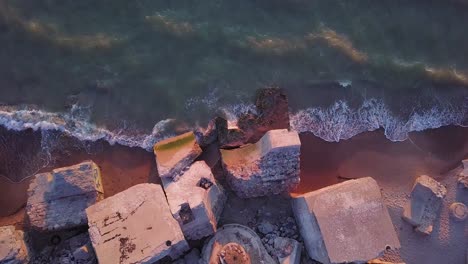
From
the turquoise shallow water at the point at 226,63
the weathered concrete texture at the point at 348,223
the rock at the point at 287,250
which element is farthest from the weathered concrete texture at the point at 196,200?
the weathered concrete texture at the point at 348,223

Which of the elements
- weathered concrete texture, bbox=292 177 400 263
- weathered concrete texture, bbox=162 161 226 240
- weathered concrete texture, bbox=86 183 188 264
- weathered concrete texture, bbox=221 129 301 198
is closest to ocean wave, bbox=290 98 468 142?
weathered concrete texture, bbox=221 129 301 198

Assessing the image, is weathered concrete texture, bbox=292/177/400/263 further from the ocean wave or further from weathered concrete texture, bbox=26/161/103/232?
weathered concrete texture, bbox=26/161/103/232

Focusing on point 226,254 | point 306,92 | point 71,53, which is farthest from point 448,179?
point 71,53

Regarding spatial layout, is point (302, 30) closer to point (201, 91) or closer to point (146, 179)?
point (201, 91)

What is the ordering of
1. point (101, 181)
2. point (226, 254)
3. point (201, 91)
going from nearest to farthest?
1. point (226, 254)
2. point (101, 181)
3. point (201, 91)

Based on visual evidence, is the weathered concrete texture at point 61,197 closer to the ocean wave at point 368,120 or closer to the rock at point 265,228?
the rock at point 265,228

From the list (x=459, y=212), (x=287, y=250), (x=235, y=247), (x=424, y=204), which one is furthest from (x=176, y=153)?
(x=459, y=212)
